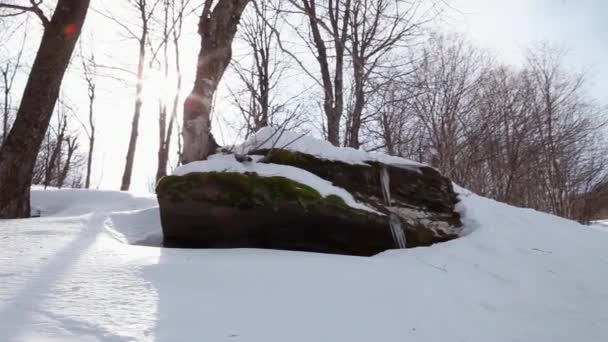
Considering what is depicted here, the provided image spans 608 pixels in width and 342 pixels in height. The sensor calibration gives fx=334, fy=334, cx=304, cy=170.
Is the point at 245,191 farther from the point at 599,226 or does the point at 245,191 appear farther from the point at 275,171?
the point at 599,226

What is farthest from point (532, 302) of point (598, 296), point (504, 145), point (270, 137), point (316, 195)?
point (504, 145)

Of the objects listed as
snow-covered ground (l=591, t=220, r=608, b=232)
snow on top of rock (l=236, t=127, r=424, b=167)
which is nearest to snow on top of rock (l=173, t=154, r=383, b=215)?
snow on top of rock (l=236, t=127, r=424, b=167)

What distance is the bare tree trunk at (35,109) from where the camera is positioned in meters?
3.96

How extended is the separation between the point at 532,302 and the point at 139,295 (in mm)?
2549

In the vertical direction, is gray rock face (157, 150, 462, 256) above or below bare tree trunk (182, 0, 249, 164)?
below

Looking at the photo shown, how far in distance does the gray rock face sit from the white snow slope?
0.33 metres

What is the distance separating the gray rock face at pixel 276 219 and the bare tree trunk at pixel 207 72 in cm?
88

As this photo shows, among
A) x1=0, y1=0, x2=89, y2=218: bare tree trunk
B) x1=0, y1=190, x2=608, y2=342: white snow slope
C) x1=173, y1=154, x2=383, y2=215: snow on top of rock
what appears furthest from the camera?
x1=0, y1=0, x2=89, y2=218: bare tree trunk

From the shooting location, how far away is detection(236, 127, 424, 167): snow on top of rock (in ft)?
12.5

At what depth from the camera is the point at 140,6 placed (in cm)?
1198

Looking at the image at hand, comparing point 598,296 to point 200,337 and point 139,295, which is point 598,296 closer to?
point 200,337

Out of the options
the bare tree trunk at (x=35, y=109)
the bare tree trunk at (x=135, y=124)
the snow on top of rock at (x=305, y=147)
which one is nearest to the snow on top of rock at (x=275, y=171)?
the snow on top of rock at (x=305, y=147)

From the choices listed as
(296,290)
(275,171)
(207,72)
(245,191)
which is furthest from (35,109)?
(296,290)

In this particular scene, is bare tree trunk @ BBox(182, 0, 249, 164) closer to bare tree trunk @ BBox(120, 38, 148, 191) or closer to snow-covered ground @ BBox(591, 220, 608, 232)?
snow-covered ground @ BBox(591, 220, 608, 232)
